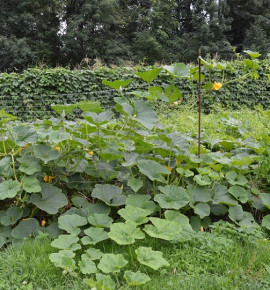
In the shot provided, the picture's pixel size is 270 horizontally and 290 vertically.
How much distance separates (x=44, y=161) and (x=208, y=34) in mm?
22668

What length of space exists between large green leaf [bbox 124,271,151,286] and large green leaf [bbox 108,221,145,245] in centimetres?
18

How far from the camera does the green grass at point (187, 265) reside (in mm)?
1642

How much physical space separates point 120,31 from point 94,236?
23350 mm

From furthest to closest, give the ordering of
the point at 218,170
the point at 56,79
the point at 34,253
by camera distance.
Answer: the point at 56,79 < the point at 218,170 < the point at 34,253

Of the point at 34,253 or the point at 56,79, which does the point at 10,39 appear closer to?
the point at 56,79

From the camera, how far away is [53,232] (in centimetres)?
206

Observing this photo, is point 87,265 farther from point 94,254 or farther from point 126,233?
point 126,233

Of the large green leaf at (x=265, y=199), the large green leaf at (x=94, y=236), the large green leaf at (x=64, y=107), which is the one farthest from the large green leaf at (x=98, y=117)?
the large green leaf at (x=265, y=199)

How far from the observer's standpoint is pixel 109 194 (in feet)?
7.02

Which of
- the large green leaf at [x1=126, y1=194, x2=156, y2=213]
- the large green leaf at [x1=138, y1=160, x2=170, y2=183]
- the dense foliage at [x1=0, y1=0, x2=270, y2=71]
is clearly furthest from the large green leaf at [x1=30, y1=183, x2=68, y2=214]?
the dense foliage at [x1=0, y1=0, x2=270, y2=71]

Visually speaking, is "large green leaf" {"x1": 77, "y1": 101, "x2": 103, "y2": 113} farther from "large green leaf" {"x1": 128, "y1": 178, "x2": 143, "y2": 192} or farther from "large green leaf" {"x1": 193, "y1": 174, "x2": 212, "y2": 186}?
"large green leaf" {"x1": 193, "y1": 174, "x2": 212, "y2": 186}

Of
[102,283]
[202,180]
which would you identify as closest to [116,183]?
[202,180]

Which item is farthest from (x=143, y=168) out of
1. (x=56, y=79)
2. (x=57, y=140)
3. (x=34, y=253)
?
(x=56, y=79)

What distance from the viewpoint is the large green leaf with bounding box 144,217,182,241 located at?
6.02ft
